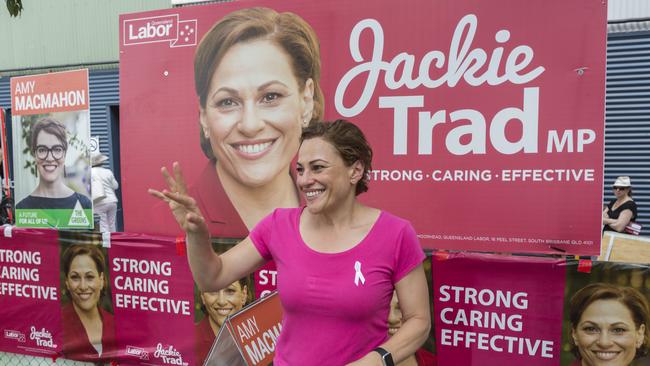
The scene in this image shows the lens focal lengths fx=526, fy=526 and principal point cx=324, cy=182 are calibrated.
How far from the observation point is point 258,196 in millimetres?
3541

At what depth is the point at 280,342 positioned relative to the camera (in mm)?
2117

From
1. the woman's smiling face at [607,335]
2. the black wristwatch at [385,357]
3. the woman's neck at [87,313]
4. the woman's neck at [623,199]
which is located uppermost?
the woman's neck at [623,199]

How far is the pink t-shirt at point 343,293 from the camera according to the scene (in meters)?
1.92

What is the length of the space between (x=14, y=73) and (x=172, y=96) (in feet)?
40.7

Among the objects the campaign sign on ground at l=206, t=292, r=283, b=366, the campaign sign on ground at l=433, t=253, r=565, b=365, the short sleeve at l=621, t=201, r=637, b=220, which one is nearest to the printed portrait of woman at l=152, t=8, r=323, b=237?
the campaign sign on ground at l=206, t=292, r=283, b=366

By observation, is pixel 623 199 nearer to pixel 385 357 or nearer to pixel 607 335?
pixel 607 335

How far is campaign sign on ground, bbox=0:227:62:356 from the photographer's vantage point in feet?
13.5

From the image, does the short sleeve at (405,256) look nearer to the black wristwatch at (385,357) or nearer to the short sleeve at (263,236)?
the black wristwatch at (385,357)

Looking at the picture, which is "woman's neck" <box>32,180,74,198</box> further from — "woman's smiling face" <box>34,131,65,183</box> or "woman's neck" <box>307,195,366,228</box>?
"woman's neck" <box>307,195,366,228</box>

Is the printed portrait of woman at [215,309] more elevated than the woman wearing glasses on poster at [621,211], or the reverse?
the woman wearing glasses on poster at [621,211]

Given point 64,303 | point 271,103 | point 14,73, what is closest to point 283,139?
point 271,103

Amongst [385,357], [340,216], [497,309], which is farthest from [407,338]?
[497,309]

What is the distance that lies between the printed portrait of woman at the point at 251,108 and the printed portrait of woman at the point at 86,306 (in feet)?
3.44

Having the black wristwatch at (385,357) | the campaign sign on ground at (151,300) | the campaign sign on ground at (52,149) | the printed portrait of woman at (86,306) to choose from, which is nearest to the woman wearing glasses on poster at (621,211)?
the campaign sign on ground at (151,300)
